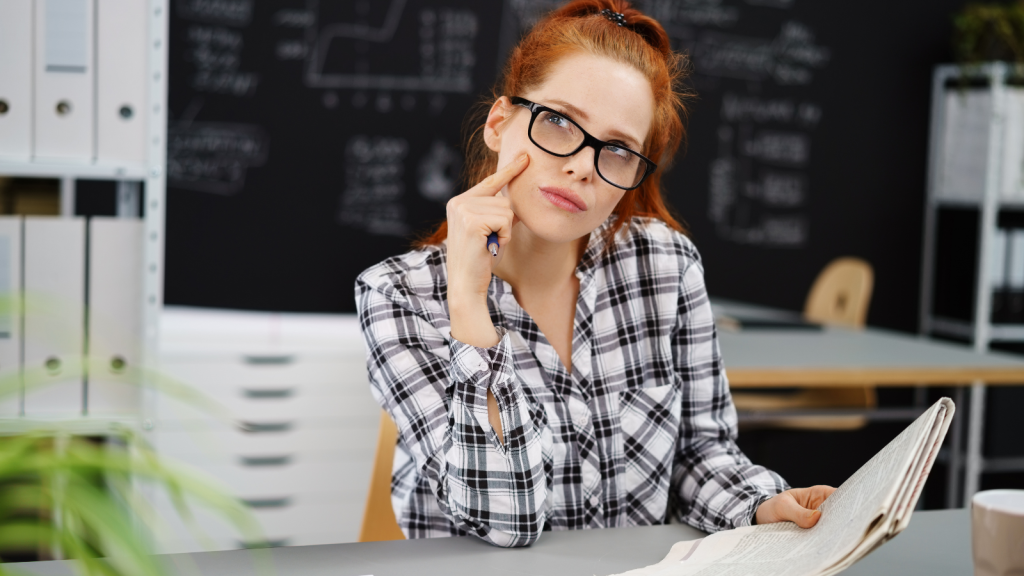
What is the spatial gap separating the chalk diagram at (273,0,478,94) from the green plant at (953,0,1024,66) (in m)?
2.17

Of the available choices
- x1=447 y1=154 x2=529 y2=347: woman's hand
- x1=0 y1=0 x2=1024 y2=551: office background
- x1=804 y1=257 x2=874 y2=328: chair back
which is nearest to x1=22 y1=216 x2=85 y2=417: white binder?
x1=0 y1=0 x2=1024 y2=551: office background

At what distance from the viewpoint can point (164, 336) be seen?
101 inches

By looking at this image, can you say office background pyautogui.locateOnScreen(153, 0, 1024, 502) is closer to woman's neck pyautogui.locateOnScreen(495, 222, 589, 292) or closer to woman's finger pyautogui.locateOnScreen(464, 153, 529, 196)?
woman's neck pyautogui.locateOnScreen(495, 222, 589, 292)

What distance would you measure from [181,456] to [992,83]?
3.48 m

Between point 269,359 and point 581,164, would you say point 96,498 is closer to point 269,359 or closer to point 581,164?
point 581,164

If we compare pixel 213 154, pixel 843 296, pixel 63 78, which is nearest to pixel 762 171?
pixel 843 296

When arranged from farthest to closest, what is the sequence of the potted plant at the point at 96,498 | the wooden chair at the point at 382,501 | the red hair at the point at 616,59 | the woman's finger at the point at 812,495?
the wooden chair at the point at 382,501
the red hair at the point at 616,59
the woman's finger at the point at 812,495
the potted plant at the point at 96,498

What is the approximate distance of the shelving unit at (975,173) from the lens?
3732 mm

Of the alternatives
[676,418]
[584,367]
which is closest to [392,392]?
[584,367]

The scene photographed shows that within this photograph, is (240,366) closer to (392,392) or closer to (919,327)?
(392,392)

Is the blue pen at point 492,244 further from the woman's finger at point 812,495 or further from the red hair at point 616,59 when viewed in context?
the woman's finger at point 812,495

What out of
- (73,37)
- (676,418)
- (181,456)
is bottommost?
(181,456)

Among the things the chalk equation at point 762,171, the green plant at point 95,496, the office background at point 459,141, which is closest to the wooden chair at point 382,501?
the green plant at point 95,496

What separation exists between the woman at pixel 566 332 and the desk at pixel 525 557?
0.04 m
